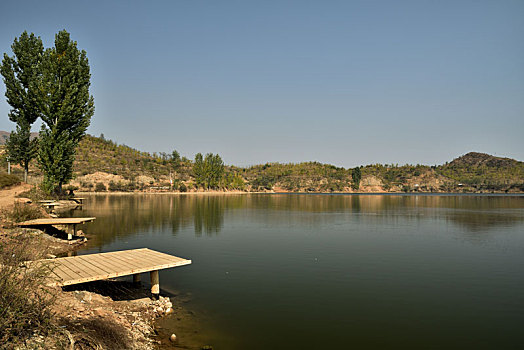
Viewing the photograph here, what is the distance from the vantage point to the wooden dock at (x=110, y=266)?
344 inches

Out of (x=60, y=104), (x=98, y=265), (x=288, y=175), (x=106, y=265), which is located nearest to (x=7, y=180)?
(x=60, y=104)

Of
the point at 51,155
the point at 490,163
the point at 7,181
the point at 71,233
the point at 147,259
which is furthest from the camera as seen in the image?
the point at 490,163

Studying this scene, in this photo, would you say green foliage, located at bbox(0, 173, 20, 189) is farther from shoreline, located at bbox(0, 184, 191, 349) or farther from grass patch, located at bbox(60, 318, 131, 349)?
grass patch, located at bbox(60, 318, 131, 349)

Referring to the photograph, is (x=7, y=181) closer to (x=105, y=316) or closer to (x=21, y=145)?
(x=21, y=145)

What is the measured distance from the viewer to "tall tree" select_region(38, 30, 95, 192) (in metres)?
31.3

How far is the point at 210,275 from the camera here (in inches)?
515

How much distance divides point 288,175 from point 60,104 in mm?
126411

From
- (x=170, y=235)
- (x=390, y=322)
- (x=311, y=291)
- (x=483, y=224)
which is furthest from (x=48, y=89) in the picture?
(x=483, y=224)

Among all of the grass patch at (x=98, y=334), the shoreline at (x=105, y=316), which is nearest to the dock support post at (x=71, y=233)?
the shoreline at (x=105, y=316)

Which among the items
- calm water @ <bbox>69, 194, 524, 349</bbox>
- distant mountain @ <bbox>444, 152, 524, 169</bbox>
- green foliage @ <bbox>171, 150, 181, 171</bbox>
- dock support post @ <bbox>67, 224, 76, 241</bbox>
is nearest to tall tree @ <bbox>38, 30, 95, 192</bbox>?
calm water @ <bbox>69, 194, 524, 349</bbox>

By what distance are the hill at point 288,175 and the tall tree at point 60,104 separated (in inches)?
2088

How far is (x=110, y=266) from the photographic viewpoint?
9.88 meters

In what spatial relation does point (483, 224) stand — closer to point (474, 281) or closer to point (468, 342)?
point (474, 281)

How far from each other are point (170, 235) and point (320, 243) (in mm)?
9670
